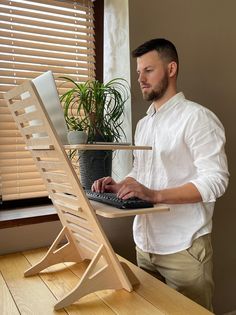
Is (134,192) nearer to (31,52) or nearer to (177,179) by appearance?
(177,179)

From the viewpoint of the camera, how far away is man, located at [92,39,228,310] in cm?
123

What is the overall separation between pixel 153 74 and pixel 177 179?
1.53ft

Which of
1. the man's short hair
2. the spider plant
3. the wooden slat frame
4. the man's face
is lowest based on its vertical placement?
the wooden slat frame

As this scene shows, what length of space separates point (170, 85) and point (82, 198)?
71 cm

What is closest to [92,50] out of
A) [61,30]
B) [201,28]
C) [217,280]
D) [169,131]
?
[61,30]

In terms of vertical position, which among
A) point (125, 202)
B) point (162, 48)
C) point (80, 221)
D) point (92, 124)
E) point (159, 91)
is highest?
point (162, 48)

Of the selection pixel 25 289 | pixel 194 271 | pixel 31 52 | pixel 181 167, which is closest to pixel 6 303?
pixel 25 289

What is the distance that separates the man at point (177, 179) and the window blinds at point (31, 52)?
0.62 m

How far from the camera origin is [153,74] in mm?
1429

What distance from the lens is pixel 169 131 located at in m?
1.40

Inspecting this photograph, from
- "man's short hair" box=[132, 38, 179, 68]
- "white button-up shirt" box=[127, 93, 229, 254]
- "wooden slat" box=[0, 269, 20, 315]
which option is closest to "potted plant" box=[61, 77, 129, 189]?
"white button-up shirt" box=[127, 93, 229, 254]

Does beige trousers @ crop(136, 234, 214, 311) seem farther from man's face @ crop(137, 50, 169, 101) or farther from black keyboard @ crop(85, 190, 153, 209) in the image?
man's face @ crop(137, 50, 169, 101)

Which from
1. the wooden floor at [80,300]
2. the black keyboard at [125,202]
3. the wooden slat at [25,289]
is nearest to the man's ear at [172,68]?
the black keyboard at [125,202]

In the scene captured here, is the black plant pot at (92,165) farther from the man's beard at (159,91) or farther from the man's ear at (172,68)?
the man's ear at (172,68)
